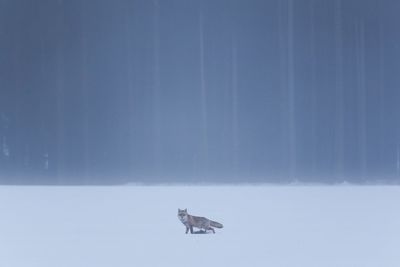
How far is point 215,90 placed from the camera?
2262 millimetres

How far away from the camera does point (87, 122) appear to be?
227cm

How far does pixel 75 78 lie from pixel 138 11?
1.28ft
